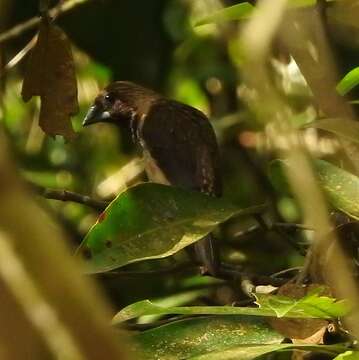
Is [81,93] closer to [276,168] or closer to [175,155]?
[175,155]

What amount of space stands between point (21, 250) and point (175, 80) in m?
3.26

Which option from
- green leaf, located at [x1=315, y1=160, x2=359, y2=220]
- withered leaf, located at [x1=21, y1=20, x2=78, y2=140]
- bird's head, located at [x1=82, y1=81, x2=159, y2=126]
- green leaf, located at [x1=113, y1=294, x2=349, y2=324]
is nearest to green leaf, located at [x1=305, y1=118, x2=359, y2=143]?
green leaf, located at [x1=315, y1=160, x2=359, y2=220]

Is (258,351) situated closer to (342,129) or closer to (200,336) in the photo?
(200,336)

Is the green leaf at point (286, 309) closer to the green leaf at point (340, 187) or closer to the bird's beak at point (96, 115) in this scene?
the green leaf at point (340, 187)

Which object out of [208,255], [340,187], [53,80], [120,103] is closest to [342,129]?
[340,187]

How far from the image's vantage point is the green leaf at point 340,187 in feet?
5.57

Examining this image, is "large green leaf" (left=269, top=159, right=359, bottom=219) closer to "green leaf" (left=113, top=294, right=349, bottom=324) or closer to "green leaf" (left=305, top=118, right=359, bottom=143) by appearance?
"green leaf" (left=305, top=118, right=359, bottom=143)

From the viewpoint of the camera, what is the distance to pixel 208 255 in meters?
2.26

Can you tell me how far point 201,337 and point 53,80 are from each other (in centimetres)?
86

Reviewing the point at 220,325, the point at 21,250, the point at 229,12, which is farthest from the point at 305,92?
the point at 21,250

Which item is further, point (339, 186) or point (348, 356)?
point (339, 186)

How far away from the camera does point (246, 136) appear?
3391 mm

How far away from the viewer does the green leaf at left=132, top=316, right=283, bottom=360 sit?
1.60 metres

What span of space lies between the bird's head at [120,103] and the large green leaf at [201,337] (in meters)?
1.40
